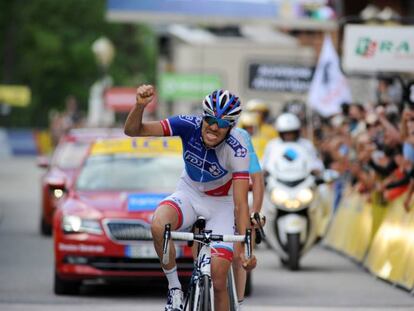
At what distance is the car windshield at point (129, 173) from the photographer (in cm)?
1509

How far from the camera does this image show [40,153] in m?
69.6

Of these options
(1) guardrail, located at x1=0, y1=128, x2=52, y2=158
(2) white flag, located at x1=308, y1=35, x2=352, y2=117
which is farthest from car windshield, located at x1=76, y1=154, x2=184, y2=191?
(1) guardrail, located at x1=0, y1=128, x2=52, y2=158

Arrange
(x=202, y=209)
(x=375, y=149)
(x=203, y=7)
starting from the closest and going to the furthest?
(x=202, y=209)
(x=375, y=149)
(x=203, y=7)

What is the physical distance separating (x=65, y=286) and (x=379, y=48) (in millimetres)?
7968

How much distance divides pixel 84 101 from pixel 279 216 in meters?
75.4

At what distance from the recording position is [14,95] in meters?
80.4

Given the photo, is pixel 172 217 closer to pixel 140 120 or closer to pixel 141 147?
pixel 140 120

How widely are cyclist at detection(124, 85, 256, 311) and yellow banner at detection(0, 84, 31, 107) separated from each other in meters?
70.7

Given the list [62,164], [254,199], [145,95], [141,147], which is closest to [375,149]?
[141,147]

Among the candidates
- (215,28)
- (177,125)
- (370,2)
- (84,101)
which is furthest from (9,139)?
(177,125)

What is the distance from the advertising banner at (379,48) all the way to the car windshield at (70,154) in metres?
4.37

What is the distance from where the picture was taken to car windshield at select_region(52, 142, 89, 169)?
2250 centimetres

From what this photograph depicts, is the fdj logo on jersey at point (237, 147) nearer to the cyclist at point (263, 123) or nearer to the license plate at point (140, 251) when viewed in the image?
the license plate at point (140, 251)

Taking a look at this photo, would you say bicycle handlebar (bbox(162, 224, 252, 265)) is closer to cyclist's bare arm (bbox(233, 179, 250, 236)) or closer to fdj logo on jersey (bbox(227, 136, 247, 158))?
cyclist's bare arm (bbox(233, 179, 250, 236))
